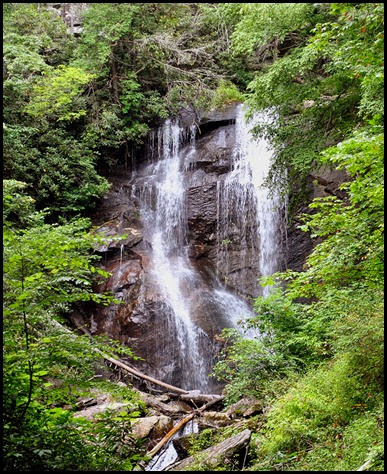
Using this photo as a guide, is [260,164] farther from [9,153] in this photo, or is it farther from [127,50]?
[9,153]

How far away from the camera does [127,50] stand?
15656 millimetres

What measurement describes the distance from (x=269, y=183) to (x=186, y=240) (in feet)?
13.5

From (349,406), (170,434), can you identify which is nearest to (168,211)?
(170,434)

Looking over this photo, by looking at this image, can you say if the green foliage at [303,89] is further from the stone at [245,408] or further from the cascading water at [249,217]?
the stone at [245,408]

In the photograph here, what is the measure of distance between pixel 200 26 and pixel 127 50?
10.1ft

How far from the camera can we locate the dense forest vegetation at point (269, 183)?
387cm

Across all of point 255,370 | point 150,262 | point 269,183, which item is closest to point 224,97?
point 269,183

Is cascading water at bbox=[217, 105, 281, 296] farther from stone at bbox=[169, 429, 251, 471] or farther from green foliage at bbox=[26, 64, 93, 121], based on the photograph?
stone at bbox=[169, 429, 251, 471]

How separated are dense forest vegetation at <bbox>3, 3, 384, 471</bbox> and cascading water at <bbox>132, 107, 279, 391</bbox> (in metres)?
1.15

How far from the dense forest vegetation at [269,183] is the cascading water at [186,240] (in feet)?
3.78

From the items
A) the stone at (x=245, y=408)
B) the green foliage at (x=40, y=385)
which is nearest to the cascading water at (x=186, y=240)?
the stone at (x=245, y=408)

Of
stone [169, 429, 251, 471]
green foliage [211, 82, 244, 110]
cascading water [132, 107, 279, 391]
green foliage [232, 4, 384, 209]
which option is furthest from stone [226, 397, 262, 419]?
green foliage [211, 82, 244, 110]

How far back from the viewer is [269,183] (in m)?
11.0

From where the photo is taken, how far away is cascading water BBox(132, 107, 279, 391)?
11539mm
